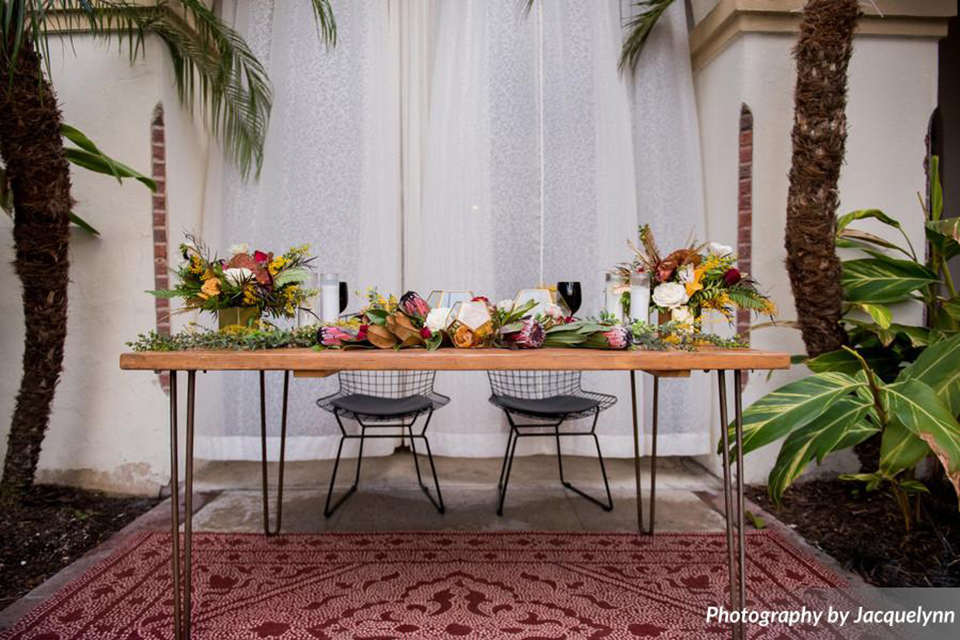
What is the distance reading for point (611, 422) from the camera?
10.3ft

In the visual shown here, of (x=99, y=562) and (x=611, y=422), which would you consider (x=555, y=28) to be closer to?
→ (x=611, y=422)

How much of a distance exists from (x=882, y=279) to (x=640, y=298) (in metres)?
1.47

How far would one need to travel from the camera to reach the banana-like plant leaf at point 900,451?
5.74 ft

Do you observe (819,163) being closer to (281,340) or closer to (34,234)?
(281,340)

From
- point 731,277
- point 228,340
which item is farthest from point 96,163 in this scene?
point 731,277

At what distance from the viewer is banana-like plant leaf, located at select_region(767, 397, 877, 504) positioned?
173 cm

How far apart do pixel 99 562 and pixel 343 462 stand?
1.36 meters

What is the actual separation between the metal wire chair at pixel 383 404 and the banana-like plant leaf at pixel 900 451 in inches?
69.7

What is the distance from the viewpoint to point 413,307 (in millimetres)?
1669

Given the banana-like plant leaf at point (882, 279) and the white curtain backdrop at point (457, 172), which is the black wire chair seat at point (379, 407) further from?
the banana-like plant leaf at point (882, 279)

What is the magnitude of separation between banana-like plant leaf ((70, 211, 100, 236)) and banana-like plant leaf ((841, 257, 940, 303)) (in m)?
3.68

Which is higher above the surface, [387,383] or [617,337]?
[617,337]

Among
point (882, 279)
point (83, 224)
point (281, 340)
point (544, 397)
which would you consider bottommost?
point (544, 397)

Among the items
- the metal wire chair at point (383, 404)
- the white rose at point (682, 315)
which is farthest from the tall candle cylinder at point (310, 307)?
the white rose at point (682, 315)
